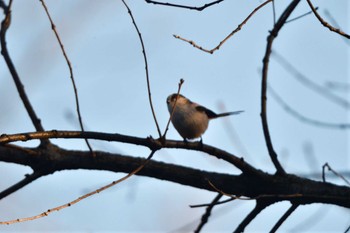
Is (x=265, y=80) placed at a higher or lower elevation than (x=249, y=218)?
higher

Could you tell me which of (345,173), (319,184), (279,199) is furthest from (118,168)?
(345,173)

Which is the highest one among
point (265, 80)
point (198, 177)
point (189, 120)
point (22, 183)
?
point (189, 120)

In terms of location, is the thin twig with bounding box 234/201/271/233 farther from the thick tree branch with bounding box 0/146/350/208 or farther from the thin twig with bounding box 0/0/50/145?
the thin twig with bounding box 0/0/50/145

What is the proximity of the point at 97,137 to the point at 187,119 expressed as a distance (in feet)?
9.20

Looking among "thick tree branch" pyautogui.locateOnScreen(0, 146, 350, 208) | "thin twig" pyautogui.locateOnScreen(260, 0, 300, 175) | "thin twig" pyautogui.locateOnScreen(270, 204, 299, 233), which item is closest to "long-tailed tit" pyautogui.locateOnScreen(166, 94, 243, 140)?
"thin twig" pyautogui.locateOnScreen(260, 0, 300, 175)

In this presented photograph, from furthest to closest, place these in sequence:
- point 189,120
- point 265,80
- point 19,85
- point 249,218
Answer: point 189,120, point 265,80, point 19,85, point 249,218

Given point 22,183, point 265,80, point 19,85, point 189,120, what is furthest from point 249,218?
point 189,120

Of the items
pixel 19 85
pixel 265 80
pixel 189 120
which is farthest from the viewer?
pixel 189 120

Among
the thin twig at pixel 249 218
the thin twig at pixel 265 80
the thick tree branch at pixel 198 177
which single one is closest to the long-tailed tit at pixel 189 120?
the thin twig at pixel 265 80

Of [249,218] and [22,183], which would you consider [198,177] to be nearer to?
[249,218]

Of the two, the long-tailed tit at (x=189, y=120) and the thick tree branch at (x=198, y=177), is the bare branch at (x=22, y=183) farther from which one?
the long-tailed tit at (x=189, y=120)

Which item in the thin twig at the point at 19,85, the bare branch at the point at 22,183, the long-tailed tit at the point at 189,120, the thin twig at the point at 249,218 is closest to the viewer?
the bare branch at the point at 22,183

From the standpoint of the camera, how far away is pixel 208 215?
14.2 feet

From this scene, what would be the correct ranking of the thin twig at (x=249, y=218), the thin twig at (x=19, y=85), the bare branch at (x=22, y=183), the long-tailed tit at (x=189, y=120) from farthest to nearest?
the long-tailed tit at (x=189, y=120) < the thin twig at (x=19, y=85) < the thin twig at (x=249, y=218) < the bare branch at (x=22, y=183)
